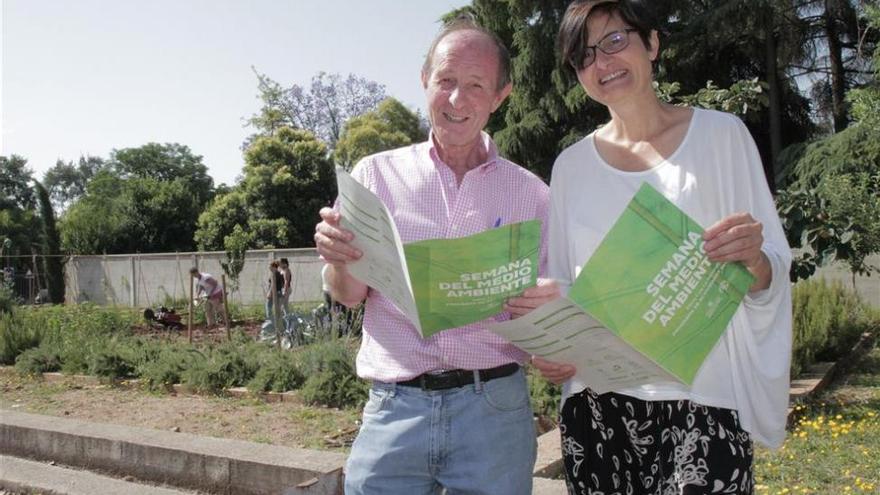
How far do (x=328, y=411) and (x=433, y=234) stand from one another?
5357 mm

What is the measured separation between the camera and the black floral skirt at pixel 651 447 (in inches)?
66.8

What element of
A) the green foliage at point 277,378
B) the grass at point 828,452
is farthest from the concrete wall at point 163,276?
the grass at point 828,452

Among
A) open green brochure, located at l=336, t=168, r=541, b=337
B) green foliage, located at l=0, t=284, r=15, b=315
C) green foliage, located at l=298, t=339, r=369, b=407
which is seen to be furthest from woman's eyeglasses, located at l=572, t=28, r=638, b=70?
green foliage, located at l=0, t=284, r=15, b=315

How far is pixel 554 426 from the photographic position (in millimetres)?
5656

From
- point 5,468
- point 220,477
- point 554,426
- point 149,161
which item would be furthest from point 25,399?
point 149,161

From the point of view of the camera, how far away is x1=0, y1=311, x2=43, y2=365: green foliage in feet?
35.3

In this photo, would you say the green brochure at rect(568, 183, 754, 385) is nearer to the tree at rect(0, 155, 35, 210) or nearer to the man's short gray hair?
the man's short gray hair

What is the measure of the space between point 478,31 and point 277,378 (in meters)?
6.34

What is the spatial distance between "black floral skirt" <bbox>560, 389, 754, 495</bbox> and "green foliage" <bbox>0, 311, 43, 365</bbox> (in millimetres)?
10826

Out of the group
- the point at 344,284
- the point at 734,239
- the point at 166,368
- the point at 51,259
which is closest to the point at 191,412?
the point at 166,368

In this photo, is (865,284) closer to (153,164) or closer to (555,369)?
(555,369)

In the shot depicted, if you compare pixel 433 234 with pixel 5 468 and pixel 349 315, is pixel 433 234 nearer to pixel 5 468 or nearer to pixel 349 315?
pixel 5 468

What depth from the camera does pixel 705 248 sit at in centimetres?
158

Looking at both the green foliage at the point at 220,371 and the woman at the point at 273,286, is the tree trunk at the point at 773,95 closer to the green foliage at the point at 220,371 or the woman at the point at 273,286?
the woman at the point at 273,286
